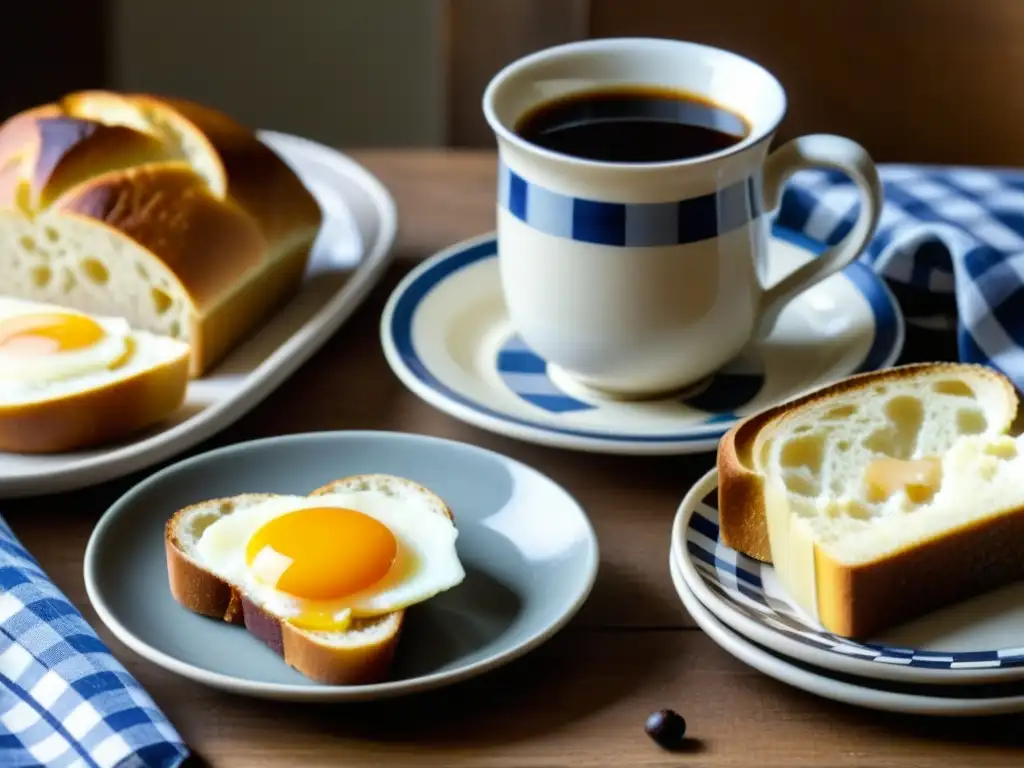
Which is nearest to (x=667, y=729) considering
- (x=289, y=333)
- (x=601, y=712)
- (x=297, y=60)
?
(x=601, y=712)

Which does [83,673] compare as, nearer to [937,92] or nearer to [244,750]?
[244,750]

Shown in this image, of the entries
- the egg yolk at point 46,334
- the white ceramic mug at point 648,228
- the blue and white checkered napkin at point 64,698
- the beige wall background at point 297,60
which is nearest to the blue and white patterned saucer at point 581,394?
the white ceramic mug at point 648,228

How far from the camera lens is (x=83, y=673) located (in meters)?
0.88

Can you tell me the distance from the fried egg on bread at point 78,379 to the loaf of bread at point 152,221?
0.07m

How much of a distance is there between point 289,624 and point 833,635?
34 cm

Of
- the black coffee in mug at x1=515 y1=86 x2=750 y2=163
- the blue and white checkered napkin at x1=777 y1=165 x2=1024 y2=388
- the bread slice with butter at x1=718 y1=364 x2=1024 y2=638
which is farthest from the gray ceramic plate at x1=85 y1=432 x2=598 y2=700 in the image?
the blue and white checkered napkin at x1=777 y1=165 x2=1024 y2=388

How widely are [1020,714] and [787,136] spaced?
4.14 ft

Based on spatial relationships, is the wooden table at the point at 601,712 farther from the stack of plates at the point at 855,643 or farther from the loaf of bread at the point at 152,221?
the loaf of bread at the point at 152,221

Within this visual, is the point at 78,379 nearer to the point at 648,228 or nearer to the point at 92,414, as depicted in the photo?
the point at 92,414

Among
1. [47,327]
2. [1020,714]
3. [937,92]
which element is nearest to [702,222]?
[1020,714]

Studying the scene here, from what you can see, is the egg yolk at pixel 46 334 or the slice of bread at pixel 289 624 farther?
the egg yolk at pixel 46 334

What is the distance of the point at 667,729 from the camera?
854mm

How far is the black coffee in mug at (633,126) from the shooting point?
3.77 feet

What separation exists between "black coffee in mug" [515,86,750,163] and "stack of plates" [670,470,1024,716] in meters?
0.32
